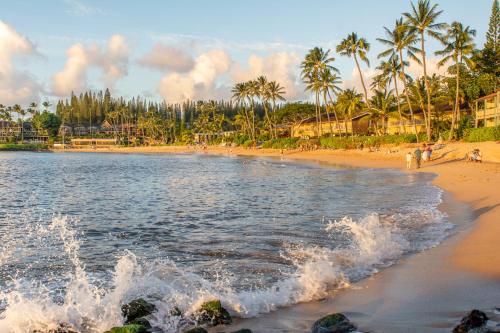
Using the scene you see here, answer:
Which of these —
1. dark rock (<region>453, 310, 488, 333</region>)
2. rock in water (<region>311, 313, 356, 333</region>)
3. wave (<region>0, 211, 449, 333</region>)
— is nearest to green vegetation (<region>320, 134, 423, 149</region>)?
wave (<region>0, 211, 449, 333</region>)

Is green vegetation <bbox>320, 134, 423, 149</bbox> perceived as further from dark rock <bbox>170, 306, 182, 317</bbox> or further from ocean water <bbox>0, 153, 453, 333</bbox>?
dark rock <bbox>170, 306, 182, 317</bbox>

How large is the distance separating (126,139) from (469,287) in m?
154

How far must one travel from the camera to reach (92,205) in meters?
23.1

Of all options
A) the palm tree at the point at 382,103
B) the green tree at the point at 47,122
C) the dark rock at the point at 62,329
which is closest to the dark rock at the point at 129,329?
the dark rock at the point at 62,329

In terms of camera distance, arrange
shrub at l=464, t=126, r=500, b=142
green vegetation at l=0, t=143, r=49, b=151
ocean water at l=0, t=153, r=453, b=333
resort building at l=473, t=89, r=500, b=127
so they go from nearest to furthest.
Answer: ocean water at l=0, t=153, r=453, b=333 < shrub at l=464, t=126, r=500, b=142 < resort building at l=473, t=89, r=500, b=127 < green vegetation at l=0, t=143, r=49, b=151

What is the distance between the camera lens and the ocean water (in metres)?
7.69

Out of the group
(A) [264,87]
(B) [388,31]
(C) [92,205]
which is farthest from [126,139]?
(C) [92,205]

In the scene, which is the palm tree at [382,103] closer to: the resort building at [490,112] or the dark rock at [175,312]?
the resort building at [490,112]

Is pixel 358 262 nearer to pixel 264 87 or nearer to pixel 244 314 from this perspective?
pixel 244 314

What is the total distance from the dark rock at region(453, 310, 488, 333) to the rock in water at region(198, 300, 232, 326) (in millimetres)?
3176

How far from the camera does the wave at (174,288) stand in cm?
705

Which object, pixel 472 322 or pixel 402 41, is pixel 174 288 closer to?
pixel 472 322

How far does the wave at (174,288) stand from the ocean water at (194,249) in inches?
0.9

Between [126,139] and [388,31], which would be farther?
[126,139]
